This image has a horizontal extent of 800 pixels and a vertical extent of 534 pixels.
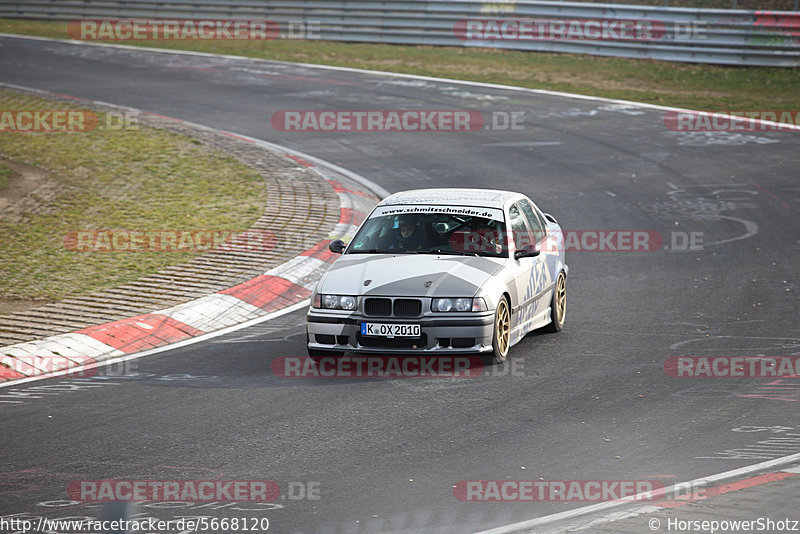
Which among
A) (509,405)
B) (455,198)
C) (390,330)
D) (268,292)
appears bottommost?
(509,405)

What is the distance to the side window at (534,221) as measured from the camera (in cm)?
1145

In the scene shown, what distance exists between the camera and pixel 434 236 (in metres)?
10.6

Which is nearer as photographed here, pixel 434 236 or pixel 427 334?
pixel 427 334

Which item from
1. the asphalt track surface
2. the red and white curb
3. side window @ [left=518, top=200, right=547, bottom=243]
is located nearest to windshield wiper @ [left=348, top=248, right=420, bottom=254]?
the asphalt track surface

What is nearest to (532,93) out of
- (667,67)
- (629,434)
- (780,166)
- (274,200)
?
(667,67)

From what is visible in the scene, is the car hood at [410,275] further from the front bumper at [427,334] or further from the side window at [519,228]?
the side window at [519,228]

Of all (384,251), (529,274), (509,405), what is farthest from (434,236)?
(509,405)

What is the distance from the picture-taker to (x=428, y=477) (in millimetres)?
6934

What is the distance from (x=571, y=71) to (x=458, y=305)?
65.3 ft

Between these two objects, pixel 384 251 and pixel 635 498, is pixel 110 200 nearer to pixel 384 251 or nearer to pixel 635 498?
pixel 384 251

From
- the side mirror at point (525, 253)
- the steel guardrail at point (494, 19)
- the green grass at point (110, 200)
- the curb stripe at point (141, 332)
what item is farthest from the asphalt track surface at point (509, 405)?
the steel guardrail at point (494, 19)

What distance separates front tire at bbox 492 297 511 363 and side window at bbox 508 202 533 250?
3.41 feet

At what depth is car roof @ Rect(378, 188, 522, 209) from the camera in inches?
432

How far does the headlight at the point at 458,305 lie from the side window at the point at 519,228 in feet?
4.67
